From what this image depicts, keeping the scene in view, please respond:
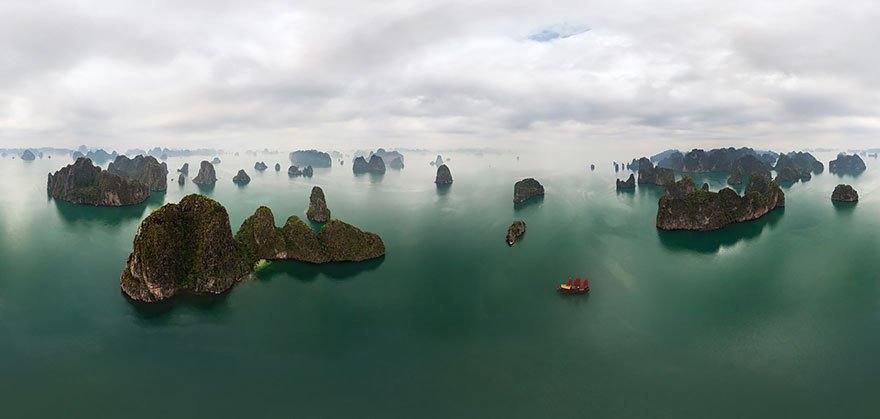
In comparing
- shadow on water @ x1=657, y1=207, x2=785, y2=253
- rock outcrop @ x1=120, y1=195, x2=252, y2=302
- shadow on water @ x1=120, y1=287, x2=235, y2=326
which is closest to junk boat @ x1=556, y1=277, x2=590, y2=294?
shadow on water @ x1=657, y1=207, x2=785, y2=253

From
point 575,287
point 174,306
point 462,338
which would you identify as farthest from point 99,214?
point 575,287

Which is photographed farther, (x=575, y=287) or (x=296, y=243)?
(x=296, y=243)

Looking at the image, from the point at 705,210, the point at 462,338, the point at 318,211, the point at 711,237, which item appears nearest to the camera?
the point at 462,338

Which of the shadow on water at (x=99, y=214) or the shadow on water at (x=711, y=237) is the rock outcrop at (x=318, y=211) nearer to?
the shadow on water at (x=99, y=214)

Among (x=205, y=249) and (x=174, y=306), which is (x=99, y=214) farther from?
(x=174, y=306)

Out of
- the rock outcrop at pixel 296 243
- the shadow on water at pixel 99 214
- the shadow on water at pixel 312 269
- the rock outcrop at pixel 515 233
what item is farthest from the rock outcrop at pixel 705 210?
the shadow on water at pixel 99 214
